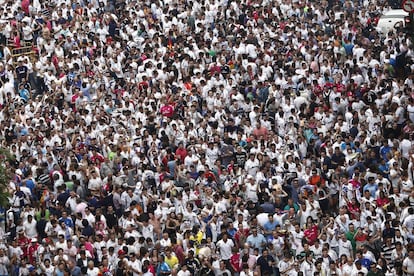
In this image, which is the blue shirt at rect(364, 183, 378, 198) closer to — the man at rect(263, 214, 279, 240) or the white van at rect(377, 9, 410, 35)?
the man at rect(263, 214, 279, 240)

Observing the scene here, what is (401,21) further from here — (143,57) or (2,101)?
(2,101)

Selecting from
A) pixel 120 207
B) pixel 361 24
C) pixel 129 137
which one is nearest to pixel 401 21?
pixel 361 24

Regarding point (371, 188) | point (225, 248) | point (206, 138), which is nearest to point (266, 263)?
point (225, 248)

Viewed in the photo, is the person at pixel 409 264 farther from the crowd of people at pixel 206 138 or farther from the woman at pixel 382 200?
the woman at pixel 382 200

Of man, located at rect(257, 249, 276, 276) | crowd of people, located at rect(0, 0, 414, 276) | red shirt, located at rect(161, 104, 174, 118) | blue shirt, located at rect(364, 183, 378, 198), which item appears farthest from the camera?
red shirt, located at rect(161, 104, 174, 118)

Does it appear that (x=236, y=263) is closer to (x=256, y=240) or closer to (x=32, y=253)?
(x=256, y=240)

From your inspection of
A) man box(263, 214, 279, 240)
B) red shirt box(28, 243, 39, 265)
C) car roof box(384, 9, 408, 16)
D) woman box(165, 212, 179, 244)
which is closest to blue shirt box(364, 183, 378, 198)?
man box(263, 214, 279, 240)

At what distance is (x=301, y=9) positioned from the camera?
40.1 metres

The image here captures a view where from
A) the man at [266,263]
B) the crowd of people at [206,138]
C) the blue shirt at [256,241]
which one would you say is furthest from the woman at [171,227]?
the man at [266,263]

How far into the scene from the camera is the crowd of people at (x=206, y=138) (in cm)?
2644

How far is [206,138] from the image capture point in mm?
31688

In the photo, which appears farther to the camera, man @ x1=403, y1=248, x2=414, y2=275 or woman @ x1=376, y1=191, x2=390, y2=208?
woman @ x1=376, y1=191, x2=390, y2=208

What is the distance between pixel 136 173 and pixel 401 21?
426 inches

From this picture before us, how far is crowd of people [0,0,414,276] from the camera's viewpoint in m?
26.4
